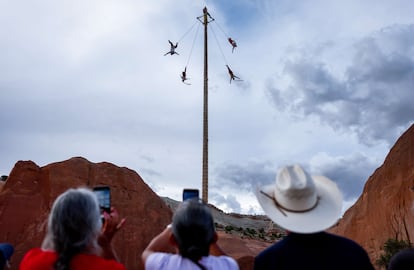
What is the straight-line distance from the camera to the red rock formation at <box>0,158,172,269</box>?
14125mm

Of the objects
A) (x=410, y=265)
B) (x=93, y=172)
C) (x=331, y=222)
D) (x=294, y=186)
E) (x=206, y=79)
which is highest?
(x=206, y=79)

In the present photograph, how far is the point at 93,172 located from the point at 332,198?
42.5ft

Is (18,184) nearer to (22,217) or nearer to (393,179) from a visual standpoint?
(22,217)

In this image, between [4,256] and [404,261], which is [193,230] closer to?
[4,256]

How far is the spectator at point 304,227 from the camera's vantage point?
3.34m

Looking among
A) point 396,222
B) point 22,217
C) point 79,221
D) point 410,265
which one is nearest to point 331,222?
point 410,265

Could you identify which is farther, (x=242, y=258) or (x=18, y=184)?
(x=242, y=258)

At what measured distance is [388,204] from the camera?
16453mm

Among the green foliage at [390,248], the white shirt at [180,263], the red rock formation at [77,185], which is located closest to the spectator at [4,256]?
the white shirt at [180,263]

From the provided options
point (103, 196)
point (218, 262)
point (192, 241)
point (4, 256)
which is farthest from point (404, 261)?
point (4, 256)

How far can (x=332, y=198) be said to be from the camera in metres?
3.70

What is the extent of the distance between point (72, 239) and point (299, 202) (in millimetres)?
1528

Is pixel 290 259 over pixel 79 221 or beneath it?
beneath

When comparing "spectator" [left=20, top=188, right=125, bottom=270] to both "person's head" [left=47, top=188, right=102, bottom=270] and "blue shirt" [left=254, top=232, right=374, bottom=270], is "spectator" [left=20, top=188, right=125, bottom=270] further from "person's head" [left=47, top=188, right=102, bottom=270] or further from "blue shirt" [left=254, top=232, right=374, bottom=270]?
"blue shirt" [left=254, top=232, right=374, bottom=270]
